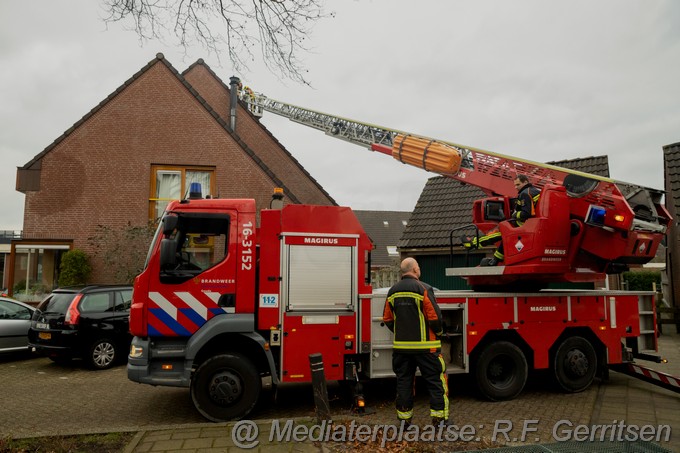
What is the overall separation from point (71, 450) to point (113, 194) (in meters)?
11.9

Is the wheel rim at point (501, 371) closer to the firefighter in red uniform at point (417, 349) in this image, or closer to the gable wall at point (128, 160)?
the firefighter in red uniform at point (417, 349)

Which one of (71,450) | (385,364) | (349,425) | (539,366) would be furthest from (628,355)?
(71,450)

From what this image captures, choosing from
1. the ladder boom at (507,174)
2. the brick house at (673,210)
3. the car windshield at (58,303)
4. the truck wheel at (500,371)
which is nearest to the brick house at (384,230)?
the brick house at (673,210)

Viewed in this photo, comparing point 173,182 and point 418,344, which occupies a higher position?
point 173,182

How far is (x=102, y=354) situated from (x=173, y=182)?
755cm

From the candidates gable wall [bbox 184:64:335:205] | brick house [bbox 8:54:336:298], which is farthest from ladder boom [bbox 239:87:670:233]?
gable wall [bbox 184:64:335:205]

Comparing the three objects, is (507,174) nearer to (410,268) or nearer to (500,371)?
(500,371)

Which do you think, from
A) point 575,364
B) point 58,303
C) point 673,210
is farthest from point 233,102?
point 575,364

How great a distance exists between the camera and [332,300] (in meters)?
6.59

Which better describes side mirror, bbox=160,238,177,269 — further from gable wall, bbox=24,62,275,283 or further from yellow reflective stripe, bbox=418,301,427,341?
gable wall, bbox=24,62,275,283

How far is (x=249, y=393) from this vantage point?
244 inches

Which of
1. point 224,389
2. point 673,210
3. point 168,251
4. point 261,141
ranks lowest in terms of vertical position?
point 224,389

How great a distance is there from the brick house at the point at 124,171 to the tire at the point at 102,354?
543 cm

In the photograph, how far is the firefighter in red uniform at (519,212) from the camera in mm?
7191
